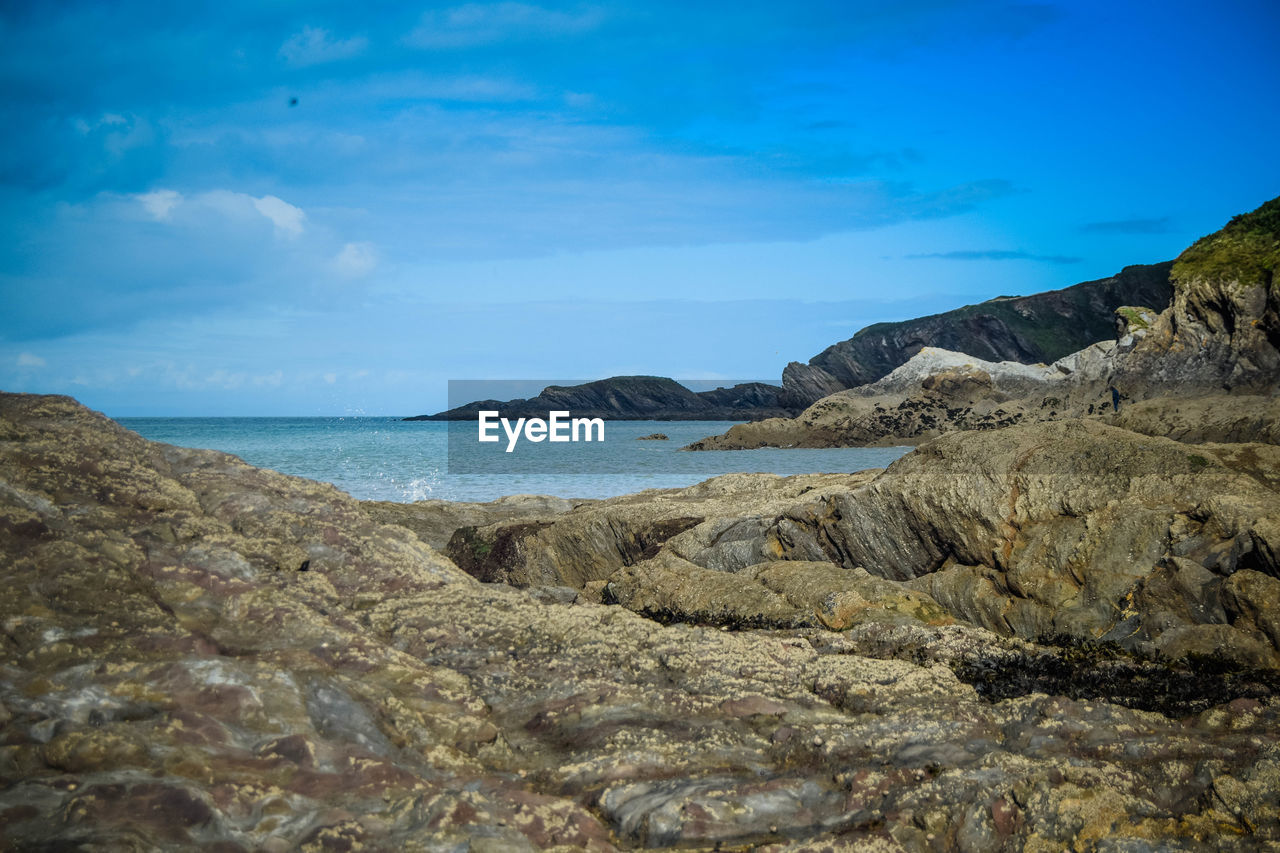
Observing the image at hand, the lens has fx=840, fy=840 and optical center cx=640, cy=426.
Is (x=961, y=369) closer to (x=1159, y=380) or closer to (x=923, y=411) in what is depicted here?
(x=923, y=411)

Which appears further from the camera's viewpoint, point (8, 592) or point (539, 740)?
point (539, 740)

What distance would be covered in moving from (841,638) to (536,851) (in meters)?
4.89

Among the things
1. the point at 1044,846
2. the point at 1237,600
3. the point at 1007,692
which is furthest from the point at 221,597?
the point at 1237,600

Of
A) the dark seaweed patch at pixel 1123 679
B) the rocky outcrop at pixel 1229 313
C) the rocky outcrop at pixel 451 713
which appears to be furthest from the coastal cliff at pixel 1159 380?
the rocky outcrop at pixel 451 713

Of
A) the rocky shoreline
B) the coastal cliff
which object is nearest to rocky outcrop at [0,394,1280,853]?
the rocky shoreline

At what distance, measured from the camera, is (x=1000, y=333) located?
452ft

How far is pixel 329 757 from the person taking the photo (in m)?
4.37

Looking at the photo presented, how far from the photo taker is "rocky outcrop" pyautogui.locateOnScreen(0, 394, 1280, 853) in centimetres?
401

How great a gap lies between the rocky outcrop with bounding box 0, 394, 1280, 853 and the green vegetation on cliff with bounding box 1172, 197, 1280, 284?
24.1 meters

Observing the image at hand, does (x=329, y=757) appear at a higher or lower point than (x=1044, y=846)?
higher

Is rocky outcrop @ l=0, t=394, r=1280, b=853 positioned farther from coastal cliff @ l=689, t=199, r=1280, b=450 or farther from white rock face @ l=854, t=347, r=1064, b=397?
white rock face @ l=854, t=347, r=1064, b=397

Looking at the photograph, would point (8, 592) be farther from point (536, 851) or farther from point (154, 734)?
point (536, 851)

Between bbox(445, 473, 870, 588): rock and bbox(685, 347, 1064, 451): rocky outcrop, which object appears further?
bbox(685, 347, 1064, 451): rocky outcrop

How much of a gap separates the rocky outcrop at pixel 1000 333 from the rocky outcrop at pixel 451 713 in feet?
437
